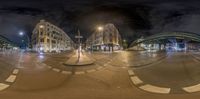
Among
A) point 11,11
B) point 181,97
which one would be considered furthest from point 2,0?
point 181,97

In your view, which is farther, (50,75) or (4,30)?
(50,75)

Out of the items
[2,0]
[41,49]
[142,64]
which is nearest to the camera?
[41,49]

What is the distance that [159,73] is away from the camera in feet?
6.82

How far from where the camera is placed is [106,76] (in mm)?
2105

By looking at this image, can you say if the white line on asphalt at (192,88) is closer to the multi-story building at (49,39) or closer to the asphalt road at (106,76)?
the asphalt road at (106,76)

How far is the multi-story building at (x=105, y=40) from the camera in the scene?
6.29ft

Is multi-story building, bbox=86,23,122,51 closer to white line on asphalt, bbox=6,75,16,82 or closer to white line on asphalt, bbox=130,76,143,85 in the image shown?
white line on asphalt, bbox=130,76,143,85

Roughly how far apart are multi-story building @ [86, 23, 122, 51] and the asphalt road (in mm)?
83

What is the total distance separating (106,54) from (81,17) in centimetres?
39

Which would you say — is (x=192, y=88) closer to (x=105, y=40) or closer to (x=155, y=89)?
(x=155, y=89)

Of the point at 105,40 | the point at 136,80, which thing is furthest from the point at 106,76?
the point at 105,40

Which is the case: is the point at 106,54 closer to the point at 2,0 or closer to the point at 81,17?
the point at 81,17

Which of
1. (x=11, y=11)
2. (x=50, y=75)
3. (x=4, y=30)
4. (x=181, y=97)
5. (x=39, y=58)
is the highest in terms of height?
(x=11, y=11)

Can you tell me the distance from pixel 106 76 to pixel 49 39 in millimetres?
644
